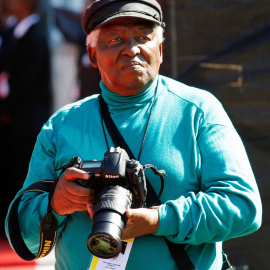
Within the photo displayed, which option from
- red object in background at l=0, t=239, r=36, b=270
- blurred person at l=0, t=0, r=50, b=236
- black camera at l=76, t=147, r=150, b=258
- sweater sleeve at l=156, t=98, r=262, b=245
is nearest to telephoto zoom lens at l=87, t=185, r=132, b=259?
black camera at l=76, t=147, r=150, b=258

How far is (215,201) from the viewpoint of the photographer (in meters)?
2.01

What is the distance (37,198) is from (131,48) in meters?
0.63

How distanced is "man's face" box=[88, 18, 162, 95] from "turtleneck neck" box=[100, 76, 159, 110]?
0.02 m

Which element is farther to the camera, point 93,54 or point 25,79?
point 25,79

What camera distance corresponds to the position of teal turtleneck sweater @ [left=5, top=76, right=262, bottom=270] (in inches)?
79.5

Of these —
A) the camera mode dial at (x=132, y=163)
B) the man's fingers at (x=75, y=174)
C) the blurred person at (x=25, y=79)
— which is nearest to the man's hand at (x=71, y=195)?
the man's fingers at (x=75, y=174)

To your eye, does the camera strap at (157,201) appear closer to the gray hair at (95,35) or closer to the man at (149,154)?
the man at (149,154)

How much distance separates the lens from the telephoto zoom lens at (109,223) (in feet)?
6.01

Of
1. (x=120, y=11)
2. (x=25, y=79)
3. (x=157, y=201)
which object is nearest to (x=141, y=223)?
(x=157, y=201)

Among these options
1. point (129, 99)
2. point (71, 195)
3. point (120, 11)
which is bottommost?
point (71, 195)

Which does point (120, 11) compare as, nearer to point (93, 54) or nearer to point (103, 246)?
point (93, 54)

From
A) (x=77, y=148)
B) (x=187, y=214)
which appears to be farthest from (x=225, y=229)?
(x=77, y=148)

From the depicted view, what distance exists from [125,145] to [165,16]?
1923mm

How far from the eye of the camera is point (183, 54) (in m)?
3.95
